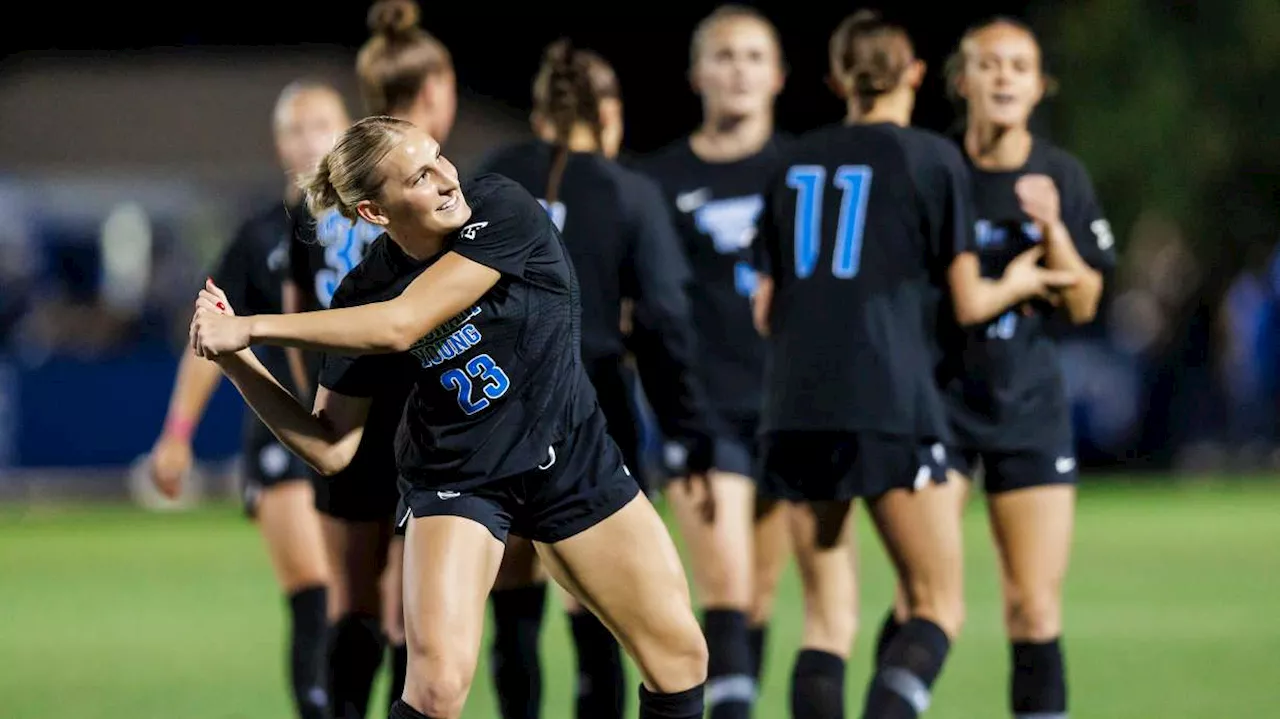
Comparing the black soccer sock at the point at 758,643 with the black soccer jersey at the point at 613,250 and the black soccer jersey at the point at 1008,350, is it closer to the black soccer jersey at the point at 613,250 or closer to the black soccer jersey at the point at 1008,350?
the black soccer jersey at the point at 613,250

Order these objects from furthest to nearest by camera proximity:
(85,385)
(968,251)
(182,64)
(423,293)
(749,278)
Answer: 1. (182,64)
2. (85,385)
3. (749,278)
4. (968,251)
5. (423,293)

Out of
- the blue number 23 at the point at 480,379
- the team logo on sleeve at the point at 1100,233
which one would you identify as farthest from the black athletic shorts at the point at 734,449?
the blue number 23 at the point at 480,379

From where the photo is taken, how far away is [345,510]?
279 inches

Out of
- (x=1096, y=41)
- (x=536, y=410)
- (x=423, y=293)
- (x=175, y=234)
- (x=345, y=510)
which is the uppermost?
(x=423, y=293)

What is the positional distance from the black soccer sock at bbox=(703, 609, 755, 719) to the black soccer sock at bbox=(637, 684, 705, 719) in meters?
1.41

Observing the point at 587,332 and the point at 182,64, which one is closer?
the point at 587,332

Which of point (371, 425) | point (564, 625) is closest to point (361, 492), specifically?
point (371, 425)

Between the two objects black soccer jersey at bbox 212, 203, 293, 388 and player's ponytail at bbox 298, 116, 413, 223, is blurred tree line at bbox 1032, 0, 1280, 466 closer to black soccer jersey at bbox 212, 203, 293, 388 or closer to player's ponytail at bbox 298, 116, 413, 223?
black soccer jersey at bbox 212, 203, 293, 388

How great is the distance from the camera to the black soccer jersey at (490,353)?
573 centimetres

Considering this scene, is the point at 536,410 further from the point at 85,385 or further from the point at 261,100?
the point at 261,100

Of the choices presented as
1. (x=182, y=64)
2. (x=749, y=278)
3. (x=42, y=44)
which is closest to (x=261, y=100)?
(x=182, y=64)

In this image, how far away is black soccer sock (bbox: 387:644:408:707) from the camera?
7.18 m

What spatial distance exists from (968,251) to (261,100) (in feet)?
72.6

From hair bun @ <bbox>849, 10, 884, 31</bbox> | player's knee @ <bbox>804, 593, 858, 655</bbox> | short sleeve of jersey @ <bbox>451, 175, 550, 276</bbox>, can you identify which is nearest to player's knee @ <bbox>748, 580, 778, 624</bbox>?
player's knee @ <bbox>804, 593, 858, 655</bbox>
